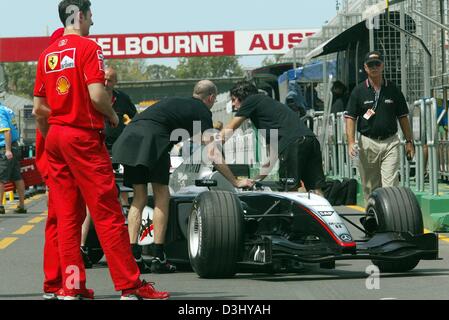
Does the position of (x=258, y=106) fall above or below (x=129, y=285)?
above

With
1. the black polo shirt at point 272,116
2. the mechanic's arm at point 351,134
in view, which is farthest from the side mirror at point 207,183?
the mechanic's arm at point 351,134

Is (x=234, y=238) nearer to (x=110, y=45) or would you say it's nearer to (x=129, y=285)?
(x=129, y=285)

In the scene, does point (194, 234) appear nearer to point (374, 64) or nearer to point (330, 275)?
point (330, 275)

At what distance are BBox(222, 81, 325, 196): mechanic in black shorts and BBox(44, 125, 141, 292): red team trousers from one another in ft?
10.6

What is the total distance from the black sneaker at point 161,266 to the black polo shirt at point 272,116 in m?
1.69

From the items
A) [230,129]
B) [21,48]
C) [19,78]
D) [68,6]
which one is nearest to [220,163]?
[230,129]

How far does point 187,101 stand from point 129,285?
2.87 meters

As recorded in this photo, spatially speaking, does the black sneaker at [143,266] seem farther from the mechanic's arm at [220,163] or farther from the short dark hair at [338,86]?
the short dark hair at [338,86]

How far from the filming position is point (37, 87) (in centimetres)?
837

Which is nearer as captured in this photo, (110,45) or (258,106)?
(258,106)

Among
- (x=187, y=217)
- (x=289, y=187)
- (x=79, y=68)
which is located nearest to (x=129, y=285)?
(x=79, y=68)

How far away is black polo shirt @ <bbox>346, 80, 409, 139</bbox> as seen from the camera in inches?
513

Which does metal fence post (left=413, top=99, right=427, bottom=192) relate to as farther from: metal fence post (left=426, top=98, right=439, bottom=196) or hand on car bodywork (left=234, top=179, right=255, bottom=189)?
hand on car bodywork (left=234, top=179, right=255, bottom=189)

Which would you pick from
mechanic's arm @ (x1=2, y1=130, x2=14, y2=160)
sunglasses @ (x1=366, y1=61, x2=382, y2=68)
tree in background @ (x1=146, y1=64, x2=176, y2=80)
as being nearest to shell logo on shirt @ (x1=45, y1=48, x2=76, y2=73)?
sunglasses @ (x1=366, y1=61, x2=382, y2=68)
